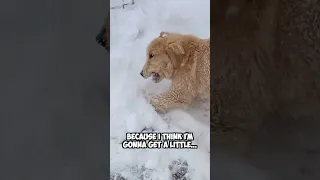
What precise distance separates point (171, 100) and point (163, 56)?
0.96 ft

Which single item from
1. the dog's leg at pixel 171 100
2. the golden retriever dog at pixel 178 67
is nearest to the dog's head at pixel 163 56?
the golden retriever dog at pixel 178 67

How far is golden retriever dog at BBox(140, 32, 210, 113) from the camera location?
3379mm

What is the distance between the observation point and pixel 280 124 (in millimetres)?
3377

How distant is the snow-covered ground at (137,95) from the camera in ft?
11.0

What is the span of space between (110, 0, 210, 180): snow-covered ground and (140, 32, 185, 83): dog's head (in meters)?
0.04
